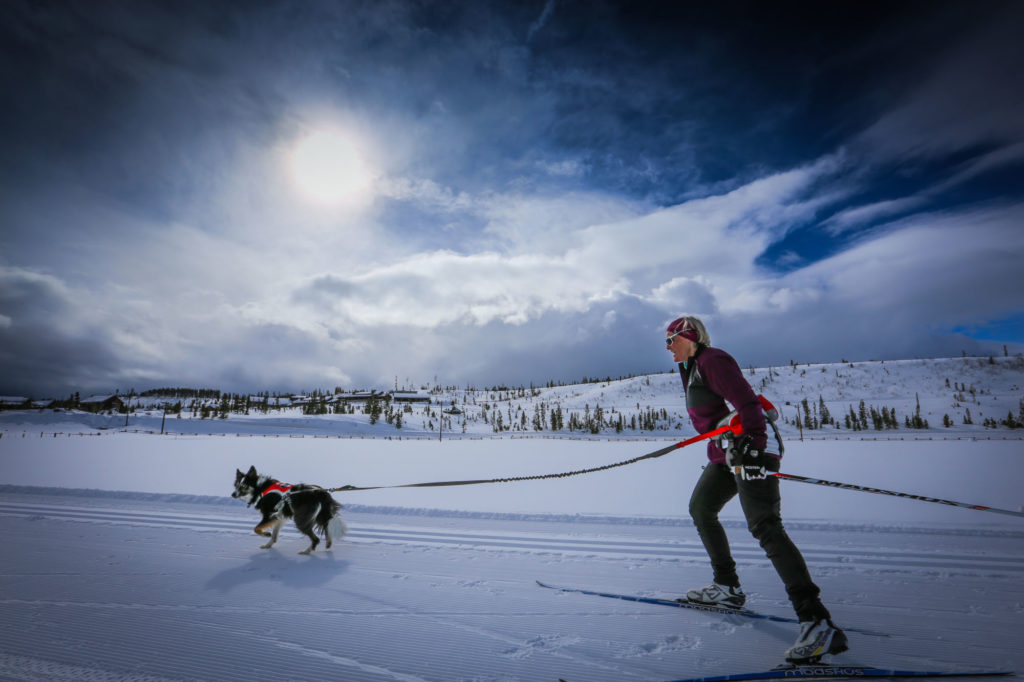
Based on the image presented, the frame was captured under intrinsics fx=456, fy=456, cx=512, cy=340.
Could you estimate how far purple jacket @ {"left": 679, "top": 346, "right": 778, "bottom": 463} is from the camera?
3145mm

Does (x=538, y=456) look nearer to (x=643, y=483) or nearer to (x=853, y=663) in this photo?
(x=643, y=483)

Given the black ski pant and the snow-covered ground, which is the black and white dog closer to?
the snow-covered ground

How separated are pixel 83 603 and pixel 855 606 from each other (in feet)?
21.2

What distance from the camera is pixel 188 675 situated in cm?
276

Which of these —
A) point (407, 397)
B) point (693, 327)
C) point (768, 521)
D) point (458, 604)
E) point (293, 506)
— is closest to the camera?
point (768, 521)

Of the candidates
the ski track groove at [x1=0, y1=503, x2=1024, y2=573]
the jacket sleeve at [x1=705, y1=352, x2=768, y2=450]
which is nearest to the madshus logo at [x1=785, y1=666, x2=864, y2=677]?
the jacket sleeve at [x1=705, y1=352, x2=768, y2=450]

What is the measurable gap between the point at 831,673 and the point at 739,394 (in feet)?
5.52

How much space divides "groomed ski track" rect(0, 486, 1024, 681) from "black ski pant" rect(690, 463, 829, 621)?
1.57ft

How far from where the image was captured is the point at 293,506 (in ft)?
18.6

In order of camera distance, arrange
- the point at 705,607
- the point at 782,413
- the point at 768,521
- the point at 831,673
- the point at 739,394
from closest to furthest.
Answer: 1. the point at 831,673
2. the point at 768,521
3. the point at 739,394
4. the point at 705,607
5. the point at 782,413

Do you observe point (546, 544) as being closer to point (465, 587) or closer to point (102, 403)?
point (465, 587)

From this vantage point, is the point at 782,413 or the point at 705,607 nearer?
the point at 705,607

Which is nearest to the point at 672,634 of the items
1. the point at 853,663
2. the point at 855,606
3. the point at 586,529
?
the point at 853,663

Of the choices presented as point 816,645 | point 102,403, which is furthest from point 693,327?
point 102,403
